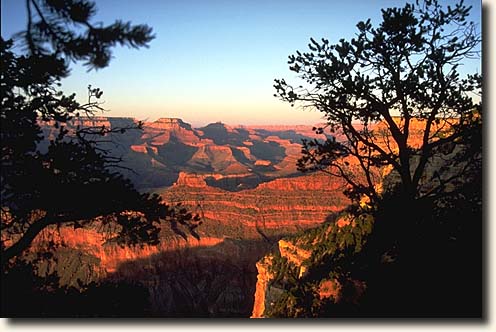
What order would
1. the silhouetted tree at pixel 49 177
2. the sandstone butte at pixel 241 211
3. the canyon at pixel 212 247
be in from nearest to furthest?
the silhouetted tree at pixel 49 177 → the canyon at pixel 212 247 → the sandstone butte at pixel 241 211

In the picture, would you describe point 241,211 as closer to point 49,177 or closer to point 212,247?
point 212,247

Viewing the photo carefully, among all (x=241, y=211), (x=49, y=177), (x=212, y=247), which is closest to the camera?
(x=49, y=177)

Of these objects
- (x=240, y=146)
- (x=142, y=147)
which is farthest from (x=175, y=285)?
(x=240, y=146)

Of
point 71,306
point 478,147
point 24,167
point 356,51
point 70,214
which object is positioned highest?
point 356,51

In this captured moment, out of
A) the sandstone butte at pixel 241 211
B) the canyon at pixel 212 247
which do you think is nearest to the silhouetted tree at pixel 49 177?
the canyon at pixel 212 247

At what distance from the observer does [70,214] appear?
4.62 metres

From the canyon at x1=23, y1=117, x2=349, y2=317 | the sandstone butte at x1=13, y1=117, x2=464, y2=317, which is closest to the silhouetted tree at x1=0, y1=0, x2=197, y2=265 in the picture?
the canyon at x1=23, y1=117, x2=349, y2=317

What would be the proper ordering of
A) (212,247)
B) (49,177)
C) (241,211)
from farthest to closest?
(241,211), (212,247), (49,177)

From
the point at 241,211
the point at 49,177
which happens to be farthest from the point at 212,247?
the point at 49,177

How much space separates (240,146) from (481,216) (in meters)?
96.9

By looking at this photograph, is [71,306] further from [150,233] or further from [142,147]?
[142,147]

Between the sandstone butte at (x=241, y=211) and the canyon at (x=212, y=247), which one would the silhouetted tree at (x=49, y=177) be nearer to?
the canyon at (x=212, y=247)

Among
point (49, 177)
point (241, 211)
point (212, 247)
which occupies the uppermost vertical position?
point (49, 177)

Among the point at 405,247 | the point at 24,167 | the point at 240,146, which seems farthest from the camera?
the point at 240,146
